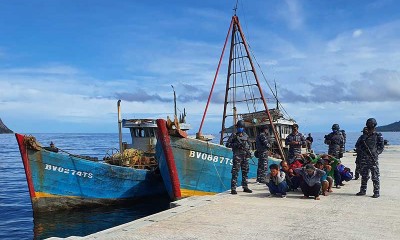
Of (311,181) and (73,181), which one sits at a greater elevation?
(311,181)

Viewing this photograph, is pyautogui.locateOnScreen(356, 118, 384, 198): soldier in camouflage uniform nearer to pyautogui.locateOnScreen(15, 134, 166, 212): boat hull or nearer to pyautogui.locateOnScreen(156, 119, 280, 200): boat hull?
pyautogui.locateOnScreen(156, 119, 280, 200): boat hull

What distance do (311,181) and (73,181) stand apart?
28.9 feet

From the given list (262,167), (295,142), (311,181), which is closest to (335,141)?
(295,142)

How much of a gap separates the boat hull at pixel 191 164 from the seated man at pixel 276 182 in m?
3.81

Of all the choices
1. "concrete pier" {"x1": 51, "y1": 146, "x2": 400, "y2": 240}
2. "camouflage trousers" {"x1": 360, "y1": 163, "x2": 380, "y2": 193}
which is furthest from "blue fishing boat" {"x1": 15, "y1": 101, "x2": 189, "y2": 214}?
"camouflage trousers" {"x1": 360, "y1": 163, "x2": 380, "y2": 193}

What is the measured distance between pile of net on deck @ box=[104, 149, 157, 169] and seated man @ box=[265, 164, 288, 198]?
311 inches

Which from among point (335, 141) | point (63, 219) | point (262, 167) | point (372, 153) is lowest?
point (63, 219)

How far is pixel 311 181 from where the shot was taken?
9273 millimetres

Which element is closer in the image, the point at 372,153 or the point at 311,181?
the point at 311,181

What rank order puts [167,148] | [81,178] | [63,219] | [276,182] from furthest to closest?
[81,178]
[63,219]
[167,148]
[276,182]

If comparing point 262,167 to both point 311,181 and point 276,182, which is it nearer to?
point 276,182

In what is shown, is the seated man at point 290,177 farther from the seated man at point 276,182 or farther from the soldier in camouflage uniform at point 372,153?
the soldier in camouflage uniform at point 372,153

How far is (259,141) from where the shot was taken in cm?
1205

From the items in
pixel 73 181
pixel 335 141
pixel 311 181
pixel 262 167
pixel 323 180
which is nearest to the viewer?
pixel 311 181
